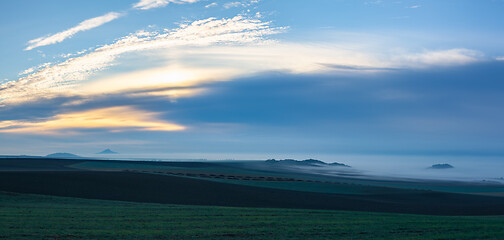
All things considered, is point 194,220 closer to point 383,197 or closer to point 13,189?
point 13,189

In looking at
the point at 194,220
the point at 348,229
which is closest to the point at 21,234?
the point at 194,220

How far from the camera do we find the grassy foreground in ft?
61.9

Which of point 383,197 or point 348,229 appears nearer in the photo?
point 348,229

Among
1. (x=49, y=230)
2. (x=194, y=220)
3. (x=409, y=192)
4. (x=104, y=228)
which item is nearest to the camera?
(x=49, y=230)

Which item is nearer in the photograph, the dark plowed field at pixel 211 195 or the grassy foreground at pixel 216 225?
the grassy foreground at pixel 216 225

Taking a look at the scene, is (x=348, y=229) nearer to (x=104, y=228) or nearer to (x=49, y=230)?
(x=104, y=228)

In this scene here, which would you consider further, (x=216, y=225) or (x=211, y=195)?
(x=211, y=195)

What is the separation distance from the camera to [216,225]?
2188 centimetres

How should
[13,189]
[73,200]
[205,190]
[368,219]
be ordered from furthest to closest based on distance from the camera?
[205,190], [13,189], [73,200], [368,219]

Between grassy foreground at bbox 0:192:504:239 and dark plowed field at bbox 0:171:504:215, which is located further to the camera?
dark plowed field at bbox 0:171:504:215

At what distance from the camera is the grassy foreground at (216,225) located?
61.9 feet

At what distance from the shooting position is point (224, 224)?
2231 cm

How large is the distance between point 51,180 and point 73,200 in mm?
14274

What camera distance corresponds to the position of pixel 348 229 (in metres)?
21.9
